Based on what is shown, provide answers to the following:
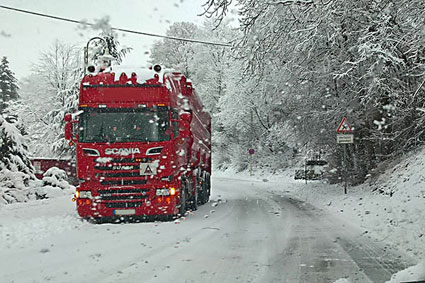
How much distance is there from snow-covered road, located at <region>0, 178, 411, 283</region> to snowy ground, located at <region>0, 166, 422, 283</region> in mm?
13

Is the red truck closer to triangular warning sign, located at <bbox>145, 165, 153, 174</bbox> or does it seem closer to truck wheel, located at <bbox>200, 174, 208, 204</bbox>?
triangular warning sign, located at <bbox>145, 165, 153, 174</bbox>

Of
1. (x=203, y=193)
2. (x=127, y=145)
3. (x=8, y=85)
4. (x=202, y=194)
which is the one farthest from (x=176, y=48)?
(x=127, y=145)

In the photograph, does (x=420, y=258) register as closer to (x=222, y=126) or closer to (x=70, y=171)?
(x=70, y=171)

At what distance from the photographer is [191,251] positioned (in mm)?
8406

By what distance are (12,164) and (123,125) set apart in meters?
7.56

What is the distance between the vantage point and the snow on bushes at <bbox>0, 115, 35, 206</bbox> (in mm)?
17656

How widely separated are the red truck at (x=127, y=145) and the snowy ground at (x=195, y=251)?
1.99ft

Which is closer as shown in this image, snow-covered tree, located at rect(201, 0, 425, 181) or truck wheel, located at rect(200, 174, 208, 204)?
snow-covered tree, located at rect(201, 0, 425, 181)

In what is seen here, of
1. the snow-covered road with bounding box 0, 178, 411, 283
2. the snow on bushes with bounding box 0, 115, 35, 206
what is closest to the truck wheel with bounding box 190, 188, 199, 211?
the snow-covered road with bounding box 0, 178, 411, 283

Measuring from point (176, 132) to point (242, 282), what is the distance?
22.9 feet

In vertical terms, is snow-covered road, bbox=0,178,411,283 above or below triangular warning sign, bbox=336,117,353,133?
below

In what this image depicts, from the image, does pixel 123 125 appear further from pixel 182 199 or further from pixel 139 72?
pixel 182 199

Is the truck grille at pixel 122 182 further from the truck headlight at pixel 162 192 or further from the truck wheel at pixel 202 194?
the truck wheel at pixel 202 194

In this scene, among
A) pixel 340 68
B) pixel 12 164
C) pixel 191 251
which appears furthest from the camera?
pixel 12 164
